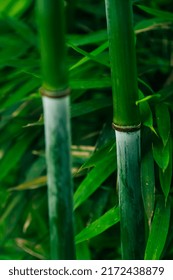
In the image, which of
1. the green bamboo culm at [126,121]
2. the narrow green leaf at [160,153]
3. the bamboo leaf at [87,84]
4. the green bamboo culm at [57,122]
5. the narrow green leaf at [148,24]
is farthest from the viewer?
the narrow green leaf at [148,24]

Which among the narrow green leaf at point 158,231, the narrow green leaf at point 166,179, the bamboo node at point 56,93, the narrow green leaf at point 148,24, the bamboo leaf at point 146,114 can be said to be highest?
the bamboo node at point 56,93

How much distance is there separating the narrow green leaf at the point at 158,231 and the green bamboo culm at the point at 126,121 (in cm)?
3

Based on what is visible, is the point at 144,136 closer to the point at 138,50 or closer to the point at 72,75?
the point at 72,75

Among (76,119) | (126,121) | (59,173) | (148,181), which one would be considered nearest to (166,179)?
(148,181)

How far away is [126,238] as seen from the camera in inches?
40.1

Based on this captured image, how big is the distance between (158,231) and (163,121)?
0.19 m

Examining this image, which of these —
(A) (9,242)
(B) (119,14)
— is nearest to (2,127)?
(A) (9,242)

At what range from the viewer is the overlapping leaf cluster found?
1.22 m

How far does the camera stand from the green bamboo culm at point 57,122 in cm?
69

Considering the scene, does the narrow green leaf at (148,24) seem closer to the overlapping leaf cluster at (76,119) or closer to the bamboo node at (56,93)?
the overlapping leaf cluster at (76,119)

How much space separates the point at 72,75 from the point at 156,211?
34cm

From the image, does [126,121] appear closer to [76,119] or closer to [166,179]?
[166,179]

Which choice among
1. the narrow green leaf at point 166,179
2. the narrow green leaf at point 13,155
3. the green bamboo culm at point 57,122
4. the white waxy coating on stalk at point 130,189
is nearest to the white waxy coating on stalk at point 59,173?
the green bamboo culm at point 57,122

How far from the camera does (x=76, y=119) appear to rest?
148 centimetres
